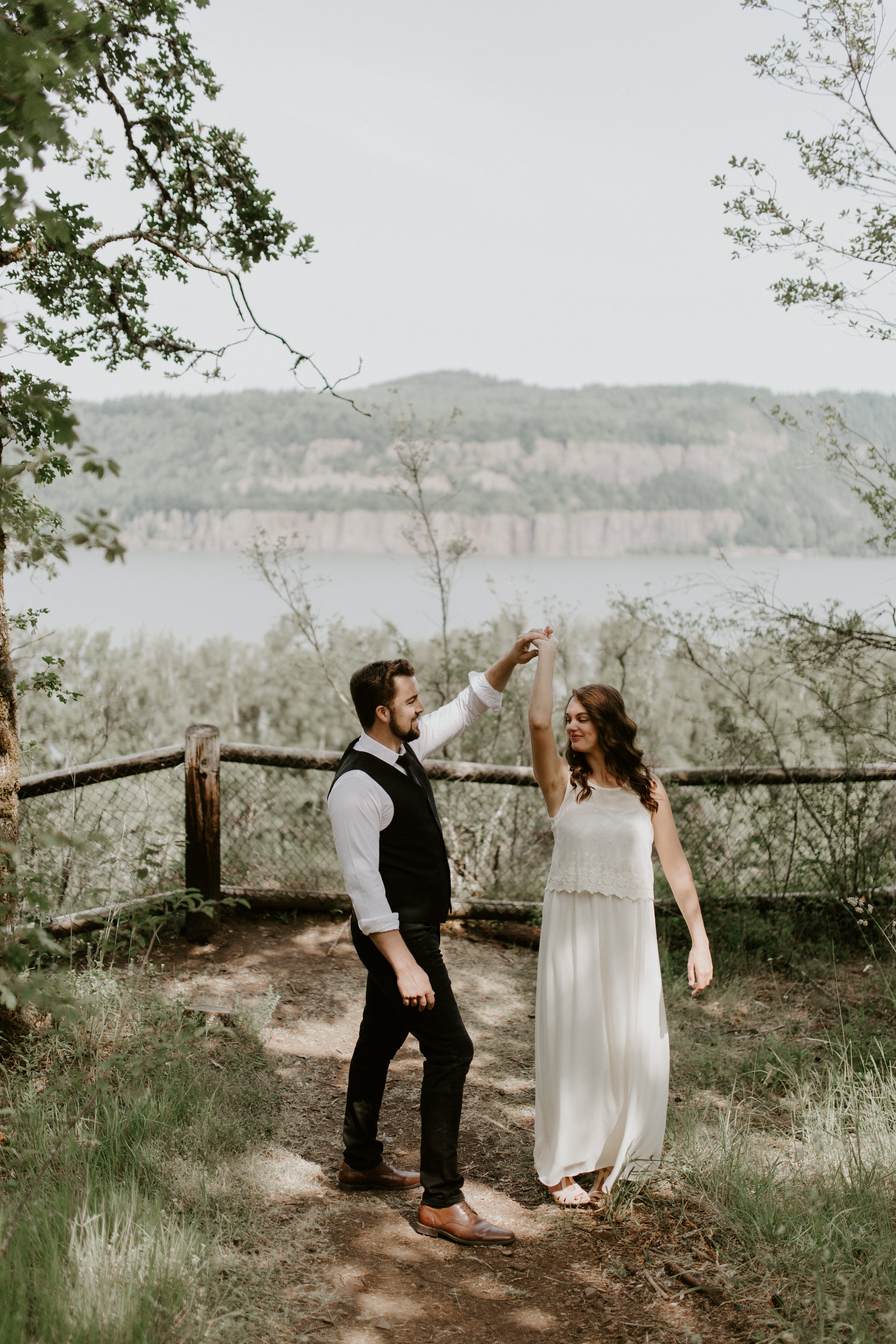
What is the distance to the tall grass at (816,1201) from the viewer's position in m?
2.57

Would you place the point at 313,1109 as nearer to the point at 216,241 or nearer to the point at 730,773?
the point at 730,773

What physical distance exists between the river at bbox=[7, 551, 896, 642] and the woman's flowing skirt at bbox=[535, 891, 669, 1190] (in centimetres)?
199

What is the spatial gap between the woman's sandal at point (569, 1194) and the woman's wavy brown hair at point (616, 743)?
1.34 metres

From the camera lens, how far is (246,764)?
613 centimetres

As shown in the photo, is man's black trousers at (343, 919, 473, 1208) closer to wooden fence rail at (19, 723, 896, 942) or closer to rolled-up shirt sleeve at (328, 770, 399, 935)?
rolled-up shirt sleeve at (328, 770, 399, 935)

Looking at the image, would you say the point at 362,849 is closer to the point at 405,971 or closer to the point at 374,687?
the point at 405,971

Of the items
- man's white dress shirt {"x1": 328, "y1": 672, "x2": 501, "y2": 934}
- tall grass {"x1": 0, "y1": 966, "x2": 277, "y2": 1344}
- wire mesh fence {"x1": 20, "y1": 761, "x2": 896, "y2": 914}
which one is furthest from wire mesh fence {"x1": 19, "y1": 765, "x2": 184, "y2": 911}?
man's white dress shirt {"x1": 328, "y1": 672, "x2": 501, "y2": 934}

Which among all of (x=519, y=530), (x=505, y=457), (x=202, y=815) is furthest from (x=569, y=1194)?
(x=505, y=457)

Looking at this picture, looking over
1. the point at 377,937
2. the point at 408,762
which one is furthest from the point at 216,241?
the point at 377,937

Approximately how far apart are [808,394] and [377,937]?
17.1ft

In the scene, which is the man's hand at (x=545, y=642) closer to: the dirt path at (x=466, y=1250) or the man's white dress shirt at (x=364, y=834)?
the man's white dress shirt at (x=364, y=834)

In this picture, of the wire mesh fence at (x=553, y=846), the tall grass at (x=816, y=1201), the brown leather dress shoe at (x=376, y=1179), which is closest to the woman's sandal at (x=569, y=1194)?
the tall grass at (x=816, y=1201)

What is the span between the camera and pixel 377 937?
9.66 feet

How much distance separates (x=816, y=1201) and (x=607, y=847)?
1244mm
